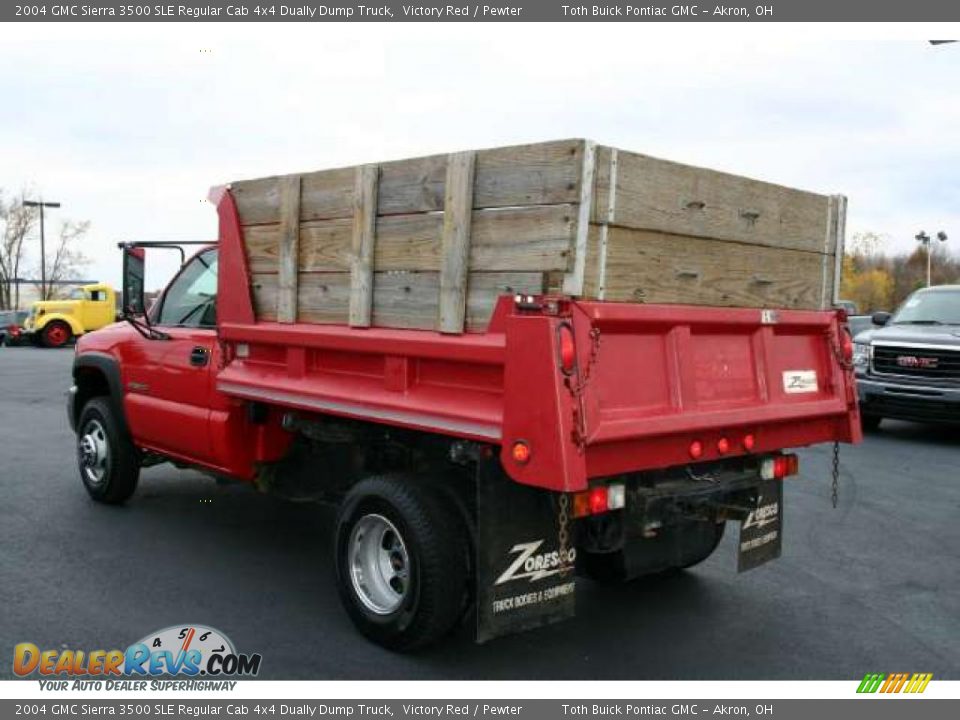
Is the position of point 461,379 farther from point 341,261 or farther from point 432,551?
point 341,261

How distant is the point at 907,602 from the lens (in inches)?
203

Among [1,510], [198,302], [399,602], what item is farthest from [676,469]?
[1,510]

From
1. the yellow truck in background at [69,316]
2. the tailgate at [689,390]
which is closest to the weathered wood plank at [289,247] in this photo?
the tailgate at [689,390]

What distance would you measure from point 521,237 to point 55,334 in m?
31.2

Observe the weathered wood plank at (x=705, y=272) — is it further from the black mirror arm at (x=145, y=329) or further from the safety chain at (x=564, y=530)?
the black mirror arm at (x=145, y=329)

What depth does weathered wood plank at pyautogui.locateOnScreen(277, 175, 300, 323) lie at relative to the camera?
4922 millimetres

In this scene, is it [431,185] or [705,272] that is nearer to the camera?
[431,185]

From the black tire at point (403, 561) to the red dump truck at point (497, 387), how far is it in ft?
0.03

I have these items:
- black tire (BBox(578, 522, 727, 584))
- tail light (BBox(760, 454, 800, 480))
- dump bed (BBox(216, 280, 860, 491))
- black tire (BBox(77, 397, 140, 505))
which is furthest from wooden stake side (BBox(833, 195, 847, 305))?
black tire (BBox(77, 397, 140, 505))

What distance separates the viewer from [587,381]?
11.7 ft

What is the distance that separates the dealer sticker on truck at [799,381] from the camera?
4.66 metres

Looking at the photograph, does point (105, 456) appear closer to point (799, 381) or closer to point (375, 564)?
point (375, 564)

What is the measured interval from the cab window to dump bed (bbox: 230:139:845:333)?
2.95 ft

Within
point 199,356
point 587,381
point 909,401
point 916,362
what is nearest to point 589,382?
point 587,381
